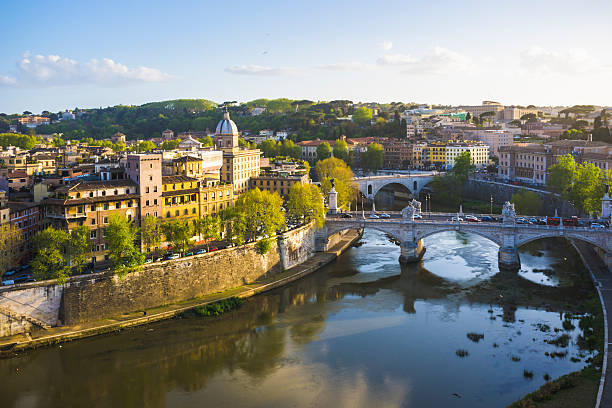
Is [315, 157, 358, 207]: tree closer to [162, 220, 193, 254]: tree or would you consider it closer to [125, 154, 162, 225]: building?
[125, 154, 162, 225]: building

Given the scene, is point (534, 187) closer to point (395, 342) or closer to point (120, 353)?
point (395, 342)

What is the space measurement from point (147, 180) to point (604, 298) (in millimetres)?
26196

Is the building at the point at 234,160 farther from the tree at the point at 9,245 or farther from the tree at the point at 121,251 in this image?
the tree at the point at 9,245

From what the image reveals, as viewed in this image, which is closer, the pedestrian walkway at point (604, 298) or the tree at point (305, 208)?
the pedestrian walkway at point (604, 298)

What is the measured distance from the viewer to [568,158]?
58344 millimetres

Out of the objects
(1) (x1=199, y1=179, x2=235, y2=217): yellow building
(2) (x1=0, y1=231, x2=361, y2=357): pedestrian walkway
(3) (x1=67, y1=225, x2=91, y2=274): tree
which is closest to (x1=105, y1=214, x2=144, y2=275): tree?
(3) (x1=67, y1=225, x2=91, y2=274): tree

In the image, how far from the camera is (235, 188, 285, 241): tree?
126ft

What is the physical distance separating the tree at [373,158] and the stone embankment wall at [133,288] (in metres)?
54.4

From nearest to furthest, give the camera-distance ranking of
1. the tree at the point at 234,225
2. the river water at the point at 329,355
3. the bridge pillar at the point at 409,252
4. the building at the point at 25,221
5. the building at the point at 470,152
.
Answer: the river water at the point at 329,355 < the building at the point at 25,221 < the tree at the point at 234,225 < the bridge pillar at the point at 409,252 < the building at the point at 470,152

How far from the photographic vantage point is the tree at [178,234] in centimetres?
3356

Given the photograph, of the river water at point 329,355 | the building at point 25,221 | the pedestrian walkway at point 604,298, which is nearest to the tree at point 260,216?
the river water at point 329,355

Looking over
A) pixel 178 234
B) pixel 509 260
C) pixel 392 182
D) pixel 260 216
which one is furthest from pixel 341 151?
pixel 178 234

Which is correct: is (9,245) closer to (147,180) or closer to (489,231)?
(147,180)

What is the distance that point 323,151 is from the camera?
309 feet
